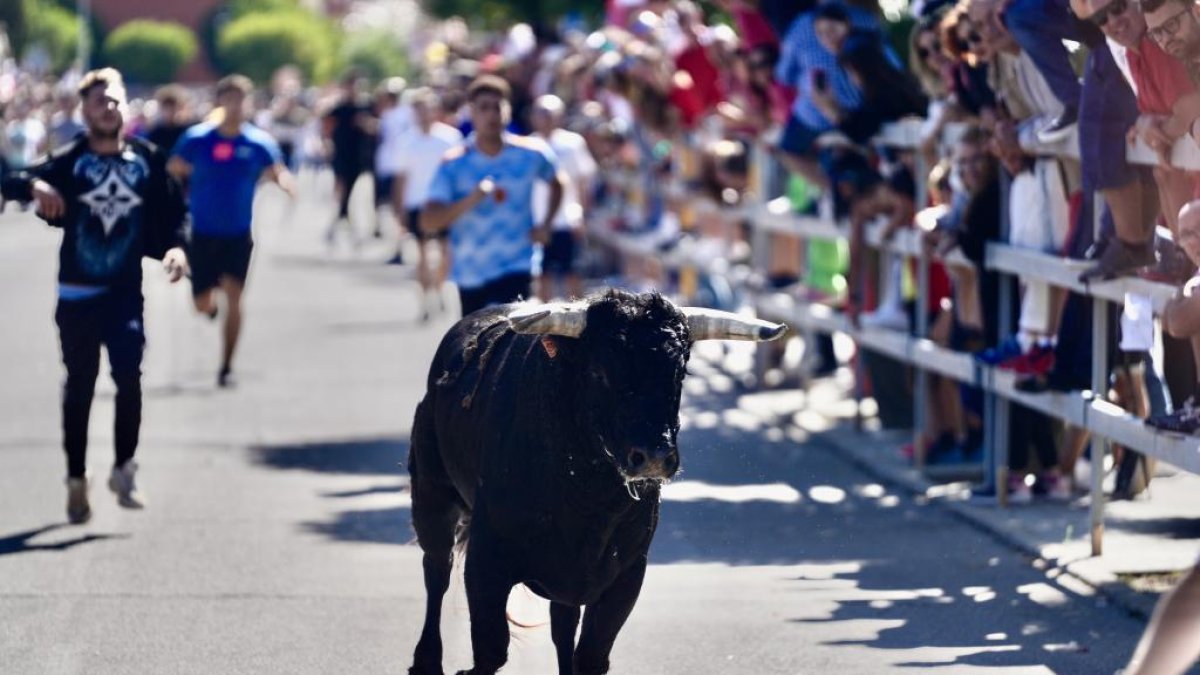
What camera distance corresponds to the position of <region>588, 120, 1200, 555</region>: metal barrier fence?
9138 mm

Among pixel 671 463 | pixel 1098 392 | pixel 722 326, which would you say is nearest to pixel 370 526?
pixel 1098 392

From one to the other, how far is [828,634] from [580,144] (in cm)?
1121

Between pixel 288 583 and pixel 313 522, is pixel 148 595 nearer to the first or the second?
pixel 288 583

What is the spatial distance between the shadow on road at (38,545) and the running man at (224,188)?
5.27 meters

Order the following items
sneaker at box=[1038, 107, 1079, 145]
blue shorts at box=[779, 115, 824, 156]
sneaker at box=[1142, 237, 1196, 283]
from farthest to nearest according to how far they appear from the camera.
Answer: blue shorts at box=[779, 115, 824, 156], sneaker at box=[1038, 107, 1079, 145], sneaker at box=[1142, 237, 1196, 283]

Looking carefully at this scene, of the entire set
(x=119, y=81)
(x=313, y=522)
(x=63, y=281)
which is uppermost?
(x=119, y=81)

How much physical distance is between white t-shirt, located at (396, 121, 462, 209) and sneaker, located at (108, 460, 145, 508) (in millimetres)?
10187

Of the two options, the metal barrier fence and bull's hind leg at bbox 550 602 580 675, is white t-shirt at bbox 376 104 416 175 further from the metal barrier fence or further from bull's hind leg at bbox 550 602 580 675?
bull's hind leg at bbox 550 602 580 675

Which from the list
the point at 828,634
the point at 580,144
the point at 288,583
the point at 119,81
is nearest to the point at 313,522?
the point at 288,583

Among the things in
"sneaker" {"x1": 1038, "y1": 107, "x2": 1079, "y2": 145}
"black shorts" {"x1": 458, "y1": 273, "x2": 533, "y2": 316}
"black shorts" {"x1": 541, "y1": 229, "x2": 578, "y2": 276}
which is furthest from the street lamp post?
"sneaker" {"x1": 1038, "y1": 107, "x2": 1079, "y2": 145}

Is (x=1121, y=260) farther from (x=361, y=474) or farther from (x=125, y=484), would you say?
(x=361, y=474)

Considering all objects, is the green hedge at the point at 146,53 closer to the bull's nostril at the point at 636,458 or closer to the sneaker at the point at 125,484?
the sneaker at the point at 125,484

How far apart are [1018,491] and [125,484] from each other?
4.16 metres

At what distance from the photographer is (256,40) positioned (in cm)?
11331
